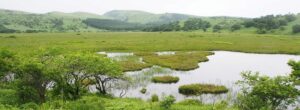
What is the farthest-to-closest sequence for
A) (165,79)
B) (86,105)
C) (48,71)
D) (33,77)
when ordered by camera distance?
(165,79) → (33,77) → (48,71) → (86,105)

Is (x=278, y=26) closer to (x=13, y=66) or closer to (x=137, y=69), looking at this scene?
(x=137, y=69)

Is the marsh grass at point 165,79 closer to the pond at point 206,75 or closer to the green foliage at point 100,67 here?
the pond at point 206,75

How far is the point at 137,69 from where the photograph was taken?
51.2m

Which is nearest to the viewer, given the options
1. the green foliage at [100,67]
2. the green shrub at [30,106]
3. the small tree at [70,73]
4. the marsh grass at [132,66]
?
the green shrub at [30,106]

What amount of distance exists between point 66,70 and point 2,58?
5949mm

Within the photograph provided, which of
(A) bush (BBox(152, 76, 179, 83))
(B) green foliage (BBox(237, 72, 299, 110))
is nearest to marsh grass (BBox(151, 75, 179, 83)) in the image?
(A) bush (BBox(152, 76, 179, 83))

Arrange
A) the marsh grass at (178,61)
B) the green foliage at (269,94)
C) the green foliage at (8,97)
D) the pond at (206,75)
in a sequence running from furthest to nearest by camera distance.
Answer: the marsh grass at (178,61) < the pond at (206,75) < the green foliage at (8,97) < the green foliage at (269,94)

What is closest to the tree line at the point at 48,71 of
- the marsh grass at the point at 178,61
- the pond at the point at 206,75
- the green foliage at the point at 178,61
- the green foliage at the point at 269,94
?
the pond at the point at 206,75

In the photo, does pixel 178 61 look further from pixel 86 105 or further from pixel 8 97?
pixel 86 105

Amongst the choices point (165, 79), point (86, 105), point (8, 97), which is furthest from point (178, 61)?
point (86, 105)

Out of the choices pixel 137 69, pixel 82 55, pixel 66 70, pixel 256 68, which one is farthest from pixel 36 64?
pixel 256 68

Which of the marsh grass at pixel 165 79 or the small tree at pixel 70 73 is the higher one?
the small tree at pixel 70 73

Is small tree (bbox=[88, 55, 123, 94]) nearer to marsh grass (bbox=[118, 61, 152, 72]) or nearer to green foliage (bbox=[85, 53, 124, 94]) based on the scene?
green foliage (bbox=[85, 53, 124, 94])

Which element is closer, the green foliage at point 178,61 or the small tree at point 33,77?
the small tree at point 33,77
